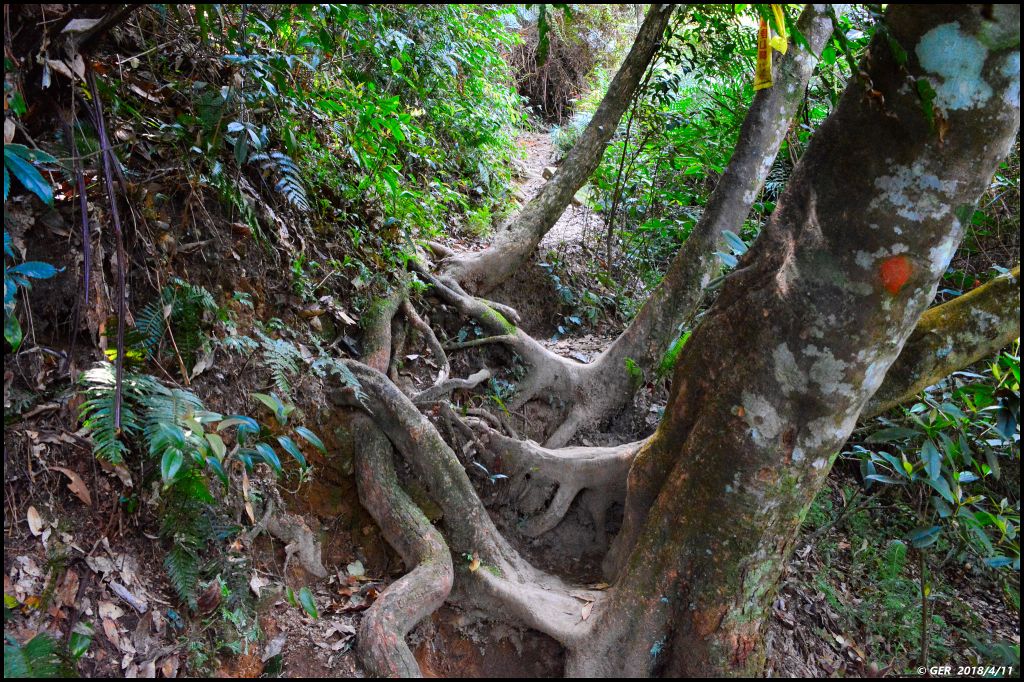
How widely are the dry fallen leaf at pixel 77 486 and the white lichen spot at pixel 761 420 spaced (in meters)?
2.86

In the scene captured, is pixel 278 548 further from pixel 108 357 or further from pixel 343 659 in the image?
pixel 108 357

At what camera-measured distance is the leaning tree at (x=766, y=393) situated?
2502 mm

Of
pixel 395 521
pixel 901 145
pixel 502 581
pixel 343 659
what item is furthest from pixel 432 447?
pixel 901 145

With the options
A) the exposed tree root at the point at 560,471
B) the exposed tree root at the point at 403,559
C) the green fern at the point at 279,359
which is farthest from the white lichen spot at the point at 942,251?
the green fern at the point at 279,359

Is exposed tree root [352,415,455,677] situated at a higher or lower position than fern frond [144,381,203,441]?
lower

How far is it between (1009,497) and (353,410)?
183 inches

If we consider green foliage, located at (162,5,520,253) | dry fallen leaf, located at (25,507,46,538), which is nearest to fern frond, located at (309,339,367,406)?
green foliage, located at (162,5,520,253)

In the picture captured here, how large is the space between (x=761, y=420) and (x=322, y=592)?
2.45 meters

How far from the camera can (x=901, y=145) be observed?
254 cm

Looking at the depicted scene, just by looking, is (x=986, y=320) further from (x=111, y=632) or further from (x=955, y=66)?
(x=111, y=632)

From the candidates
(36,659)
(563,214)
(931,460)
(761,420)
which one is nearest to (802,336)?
(761,420)

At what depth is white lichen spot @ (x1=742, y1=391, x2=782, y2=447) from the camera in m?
2.88

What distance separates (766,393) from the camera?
113 inches

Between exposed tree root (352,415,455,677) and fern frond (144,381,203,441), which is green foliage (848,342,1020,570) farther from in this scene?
fern frond (144,381,203,441)
